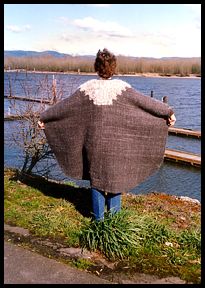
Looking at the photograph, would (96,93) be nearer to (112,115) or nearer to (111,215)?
A: (112,115)

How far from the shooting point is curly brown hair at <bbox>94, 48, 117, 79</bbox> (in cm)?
462

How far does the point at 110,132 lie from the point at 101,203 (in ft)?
2.66

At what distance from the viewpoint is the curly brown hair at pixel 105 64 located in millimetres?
4621

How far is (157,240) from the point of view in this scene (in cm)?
446

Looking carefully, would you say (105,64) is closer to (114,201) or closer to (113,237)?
(114,201)

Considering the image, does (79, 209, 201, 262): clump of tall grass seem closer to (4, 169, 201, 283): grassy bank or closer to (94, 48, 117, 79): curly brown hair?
(4, 169, 201, 283): grassy bank

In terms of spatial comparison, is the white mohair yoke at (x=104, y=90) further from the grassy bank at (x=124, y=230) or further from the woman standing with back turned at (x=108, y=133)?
the grassy bank at (x=124, y=230)

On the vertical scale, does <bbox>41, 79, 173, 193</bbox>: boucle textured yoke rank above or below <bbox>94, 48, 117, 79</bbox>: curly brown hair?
below

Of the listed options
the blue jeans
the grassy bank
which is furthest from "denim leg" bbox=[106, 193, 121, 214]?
the grassy bank

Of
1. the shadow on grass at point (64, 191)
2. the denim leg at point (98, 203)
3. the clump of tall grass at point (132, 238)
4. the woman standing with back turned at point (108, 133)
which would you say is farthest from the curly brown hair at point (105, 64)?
the shadow on grass at point (64, 191)

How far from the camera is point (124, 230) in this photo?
→ 431 cm

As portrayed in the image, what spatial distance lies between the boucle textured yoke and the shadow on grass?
667 millimetres

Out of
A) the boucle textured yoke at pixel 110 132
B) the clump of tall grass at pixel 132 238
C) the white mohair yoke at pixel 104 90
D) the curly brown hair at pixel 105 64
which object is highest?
the curly brown hair at pixel 105 64
